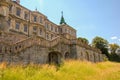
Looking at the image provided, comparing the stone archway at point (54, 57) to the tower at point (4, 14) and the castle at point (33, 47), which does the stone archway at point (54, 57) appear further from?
the tower at point (4, 14)

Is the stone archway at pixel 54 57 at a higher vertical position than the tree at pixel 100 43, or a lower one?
lower

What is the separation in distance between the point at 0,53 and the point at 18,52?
4.93ft

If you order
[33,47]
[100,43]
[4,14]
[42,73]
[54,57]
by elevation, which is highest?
[4,14]

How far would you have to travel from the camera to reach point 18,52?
13.0 metres

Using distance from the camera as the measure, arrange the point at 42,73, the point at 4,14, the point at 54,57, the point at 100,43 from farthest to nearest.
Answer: the point at 100,43
the point at 4,14
the point at 54,57
the point at 42,73

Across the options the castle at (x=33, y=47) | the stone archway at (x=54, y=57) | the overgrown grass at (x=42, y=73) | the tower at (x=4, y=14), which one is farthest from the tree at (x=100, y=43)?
the overgrown grass at (x=42, y=73)

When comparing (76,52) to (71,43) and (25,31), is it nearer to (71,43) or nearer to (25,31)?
(71,43)

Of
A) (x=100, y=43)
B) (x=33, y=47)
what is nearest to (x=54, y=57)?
(x=33, y=47)

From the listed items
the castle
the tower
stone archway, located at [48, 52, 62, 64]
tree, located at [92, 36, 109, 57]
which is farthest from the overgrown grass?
tree, located at [92, 36, 109, 57]

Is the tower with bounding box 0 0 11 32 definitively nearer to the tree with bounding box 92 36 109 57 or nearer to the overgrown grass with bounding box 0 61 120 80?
the overgrown grass with bounding box 0 61 120 80

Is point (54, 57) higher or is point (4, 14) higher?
point (4, 14)

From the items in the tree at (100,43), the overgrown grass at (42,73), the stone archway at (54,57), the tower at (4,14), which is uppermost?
the tower at (4,14)

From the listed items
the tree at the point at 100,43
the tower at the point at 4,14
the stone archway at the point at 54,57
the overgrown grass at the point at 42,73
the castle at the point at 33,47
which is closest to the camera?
the overgrown grass at the point at 42,73

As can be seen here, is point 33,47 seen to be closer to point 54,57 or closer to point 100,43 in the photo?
point 54,57
